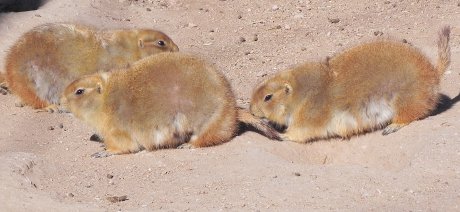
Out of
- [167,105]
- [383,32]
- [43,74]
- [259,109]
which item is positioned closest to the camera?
[167,105]

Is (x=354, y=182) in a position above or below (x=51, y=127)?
above

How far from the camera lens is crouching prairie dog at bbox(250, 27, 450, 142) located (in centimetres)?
780

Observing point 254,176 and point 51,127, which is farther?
point 51,127

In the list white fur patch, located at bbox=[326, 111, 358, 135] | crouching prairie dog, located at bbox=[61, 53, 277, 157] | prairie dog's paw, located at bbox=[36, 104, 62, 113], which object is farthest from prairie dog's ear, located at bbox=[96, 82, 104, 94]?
white fur patch, located at bbox=[326, 111, 358, 135]

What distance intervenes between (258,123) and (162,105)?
0.96 meters

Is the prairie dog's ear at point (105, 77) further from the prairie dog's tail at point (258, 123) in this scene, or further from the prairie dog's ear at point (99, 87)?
the prairie dog's tail at point (258, 123)

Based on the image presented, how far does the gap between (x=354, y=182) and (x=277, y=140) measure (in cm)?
145

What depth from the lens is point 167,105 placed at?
757 centimetres

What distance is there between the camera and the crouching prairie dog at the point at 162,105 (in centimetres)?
757

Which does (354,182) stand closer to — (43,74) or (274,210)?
(274,210)

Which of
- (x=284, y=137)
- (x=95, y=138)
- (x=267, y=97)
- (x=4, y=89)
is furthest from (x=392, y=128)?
(x=4, y=89)

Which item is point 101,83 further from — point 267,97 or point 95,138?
point 267,97

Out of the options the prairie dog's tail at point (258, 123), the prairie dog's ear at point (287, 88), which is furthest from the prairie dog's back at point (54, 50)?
the prairie dog's ear at point (287, 88)

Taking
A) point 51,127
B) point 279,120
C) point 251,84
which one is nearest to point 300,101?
point 279,120
